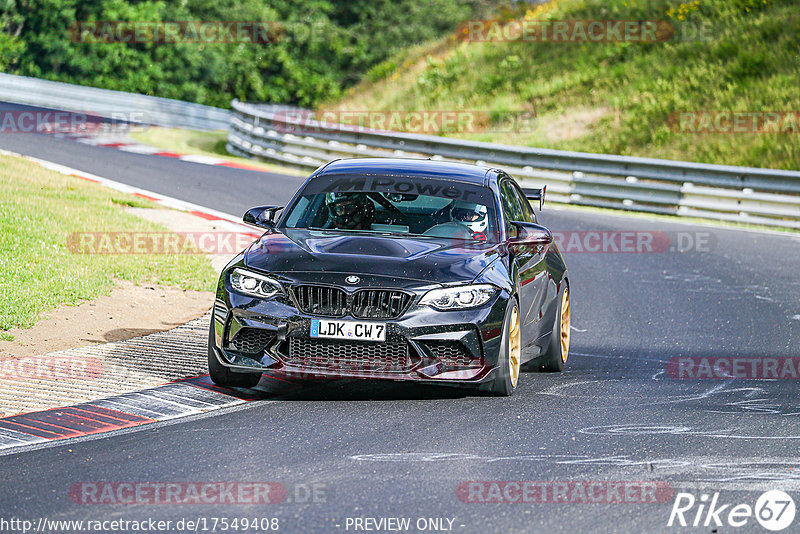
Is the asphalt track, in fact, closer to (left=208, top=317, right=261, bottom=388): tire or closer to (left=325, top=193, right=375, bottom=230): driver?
(left=208, top=317, right=261, bottom=388): tire

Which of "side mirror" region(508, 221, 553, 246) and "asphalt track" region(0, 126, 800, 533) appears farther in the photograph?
"side mirror" region(508, 221, 553, 246)

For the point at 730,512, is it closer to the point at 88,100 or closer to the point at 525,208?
the point at 525,208

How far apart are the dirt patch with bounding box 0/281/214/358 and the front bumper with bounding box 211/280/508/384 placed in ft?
8.10

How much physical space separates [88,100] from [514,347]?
107 ft

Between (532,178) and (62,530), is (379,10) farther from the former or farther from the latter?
(62,530)

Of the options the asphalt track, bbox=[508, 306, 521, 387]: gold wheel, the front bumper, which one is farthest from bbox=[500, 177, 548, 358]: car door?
the front bumper

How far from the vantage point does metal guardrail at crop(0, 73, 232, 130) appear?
3781cm

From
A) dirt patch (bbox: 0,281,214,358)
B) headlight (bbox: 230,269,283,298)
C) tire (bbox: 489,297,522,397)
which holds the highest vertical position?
headlight (bbox: 230,269,283,298)

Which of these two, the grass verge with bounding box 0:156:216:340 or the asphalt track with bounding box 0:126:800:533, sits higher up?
the asphalt track with bounding box 0:126:800:533

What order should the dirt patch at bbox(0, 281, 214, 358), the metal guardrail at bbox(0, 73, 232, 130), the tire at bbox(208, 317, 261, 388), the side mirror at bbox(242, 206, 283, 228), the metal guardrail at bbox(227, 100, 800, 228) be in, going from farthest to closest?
1. the metal guardrail at bbox(0, 73, 232, 130)
2. the metal guardrail at bbox(227, 100, 800, 228)
3. the dirt patch at bbox(0, 281, 214, 358)
4. the side mirror at bbox(242, 206, 283, 228)
5. the tire at bbox(208, 317, 261, 388)

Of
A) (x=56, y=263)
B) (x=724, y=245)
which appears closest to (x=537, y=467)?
(x=56, y=263)

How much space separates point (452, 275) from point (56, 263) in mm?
6543

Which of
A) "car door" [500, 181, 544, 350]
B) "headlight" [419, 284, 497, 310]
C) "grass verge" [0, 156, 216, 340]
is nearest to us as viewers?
"headlight" [419, 284, 497, 310]

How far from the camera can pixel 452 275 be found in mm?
7820
